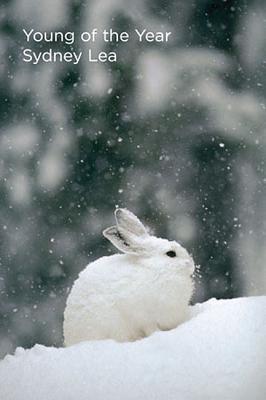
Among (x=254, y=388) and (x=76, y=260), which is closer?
(x=254, y=388)

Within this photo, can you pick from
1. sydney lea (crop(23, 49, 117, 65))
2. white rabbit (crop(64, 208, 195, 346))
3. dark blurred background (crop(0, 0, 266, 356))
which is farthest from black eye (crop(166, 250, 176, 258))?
sydney lea (crop(23, 49, 117, 65))

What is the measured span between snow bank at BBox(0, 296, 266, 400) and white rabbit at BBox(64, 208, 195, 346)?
0.15 metres

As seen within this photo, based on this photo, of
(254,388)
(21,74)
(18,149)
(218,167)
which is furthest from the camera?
(218,167)

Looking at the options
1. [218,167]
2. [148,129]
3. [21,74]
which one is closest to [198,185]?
[218,167]

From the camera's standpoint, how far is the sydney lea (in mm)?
960

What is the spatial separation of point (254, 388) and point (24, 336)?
2.32ft

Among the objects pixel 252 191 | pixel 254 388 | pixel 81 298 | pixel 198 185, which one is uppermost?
pixel 198 185

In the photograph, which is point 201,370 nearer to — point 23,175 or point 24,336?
point 23,175

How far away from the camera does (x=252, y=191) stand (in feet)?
3.66

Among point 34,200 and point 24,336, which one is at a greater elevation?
point 34,200

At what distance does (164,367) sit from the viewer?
809mm

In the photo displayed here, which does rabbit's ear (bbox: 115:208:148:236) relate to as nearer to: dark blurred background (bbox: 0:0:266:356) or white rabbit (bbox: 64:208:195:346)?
white rabbit (bbox: 64:208:195:346)

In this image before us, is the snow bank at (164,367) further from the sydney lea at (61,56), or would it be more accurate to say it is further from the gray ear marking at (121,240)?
the sydney lea at (61,56)

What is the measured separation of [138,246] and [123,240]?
3cm
